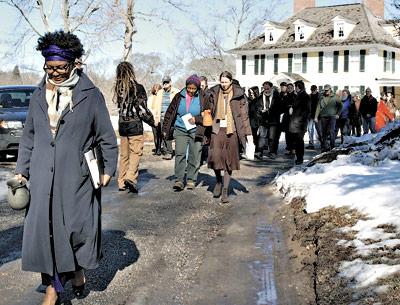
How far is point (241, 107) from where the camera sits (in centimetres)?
884

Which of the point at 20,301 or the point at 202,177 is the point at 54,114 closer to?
the point at 20,301

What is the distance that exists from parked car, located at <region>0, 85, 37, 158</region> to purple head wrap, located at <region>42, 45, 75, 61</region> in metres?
9.55

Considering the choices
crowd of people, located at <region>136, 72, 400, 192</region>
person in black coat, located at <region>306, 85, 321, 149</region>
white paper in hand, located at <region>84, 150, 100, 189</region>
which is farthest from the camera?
person in black coat, located at <region>306, 85, 321, 149</region>

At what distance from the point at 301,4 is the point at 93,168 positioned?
201ft

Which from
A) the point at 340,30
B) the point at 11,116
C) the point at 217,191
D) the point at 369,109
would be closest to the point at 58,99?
the point at 217,191

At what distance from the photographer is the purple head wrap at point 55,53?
4.30 m

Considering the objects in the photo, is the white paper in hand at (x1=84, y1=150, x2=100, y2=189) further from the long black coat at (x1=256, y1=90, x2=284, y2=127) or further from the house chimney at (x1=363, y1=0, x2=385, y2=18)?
the house chimney at (x1=363, y1=0, x2=385, y2=18)

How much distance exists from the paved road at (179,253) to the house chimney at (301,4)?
5562 cm

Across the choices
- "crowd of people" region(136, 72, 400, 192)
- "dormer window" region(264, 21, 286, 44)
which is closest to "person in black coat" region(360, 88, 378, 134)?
"crowd of people" region(136, 72, 400, 192)

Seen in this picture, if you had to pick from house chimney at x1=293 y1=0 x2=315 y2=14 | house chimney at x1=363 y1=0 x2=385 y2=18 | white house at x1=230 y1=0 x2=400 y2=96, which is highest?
house chimney at x1=293 y1=0 x2=315 y2=14

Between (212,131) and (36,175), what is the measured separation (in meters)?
4.97

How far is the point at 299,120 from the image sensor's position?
13789 millimetres

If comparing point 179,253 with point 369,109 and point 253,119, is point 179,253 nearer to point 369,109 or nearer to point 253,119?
point 253,119

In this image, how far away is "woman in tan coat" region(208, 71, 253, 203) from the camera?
8844 mm
